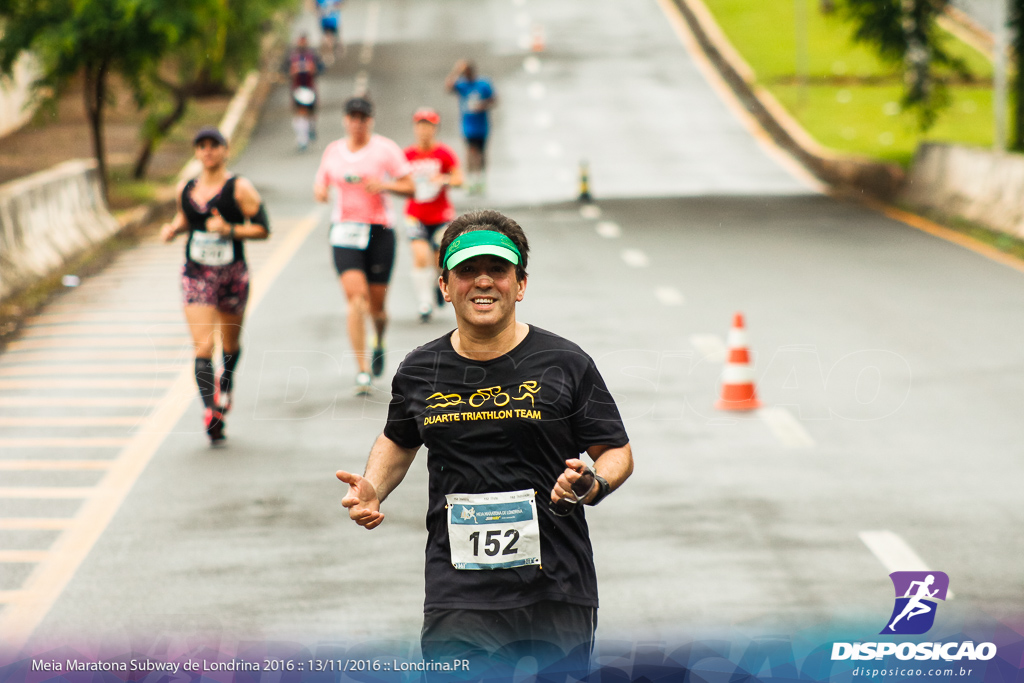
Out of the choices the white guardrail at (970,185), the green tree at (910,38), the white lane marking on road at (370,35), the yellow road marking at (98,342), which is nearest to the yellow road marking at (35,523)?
the yellow road marking at (98,342)

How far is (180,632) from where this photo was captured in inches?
262

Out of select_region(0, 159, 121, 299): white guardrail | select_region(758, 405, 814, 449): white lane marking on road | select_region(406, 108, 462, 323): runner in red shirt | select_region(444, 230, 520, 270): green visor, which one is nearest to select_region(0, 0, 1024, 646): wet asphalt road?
select_region(758, 405, 814, 449): white lane marking on road

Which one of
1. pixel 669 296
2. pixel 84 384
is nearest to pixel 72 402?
pixel 84 384

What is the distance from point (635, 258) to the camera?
770 inches

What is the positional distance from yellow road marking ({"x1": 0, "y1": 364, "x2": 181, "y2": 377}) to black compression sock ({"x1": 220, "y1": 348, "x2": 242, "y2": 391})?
6.94 feet

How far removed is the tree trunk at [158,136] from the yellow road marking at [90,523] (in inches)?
686

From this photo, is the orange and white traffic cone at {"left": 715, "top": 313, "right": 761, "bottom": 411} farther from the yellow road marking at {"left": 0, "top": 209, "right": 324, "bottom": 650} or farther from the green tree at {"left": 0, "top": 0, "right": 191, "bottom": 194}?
the green tree at {"left": 0, "top": 0, "right": 191, "bottom": 194}

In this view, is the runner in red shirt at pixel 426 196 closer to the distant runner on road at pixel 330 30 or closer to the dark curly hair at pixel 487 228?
the dark curly hair at pixel 487 228

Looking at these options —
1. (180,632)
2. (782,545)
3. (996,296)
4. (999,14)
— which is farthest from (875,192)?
(180,632)

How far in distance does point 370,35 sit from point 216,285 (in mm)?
47857

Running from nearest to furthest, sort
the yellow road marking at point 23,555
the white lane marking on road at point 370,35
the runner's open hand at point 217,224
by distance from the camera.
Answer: the yellow road marking at point 23,555, the runner's open hand at point 217,224, the white lane marking on road at point 370,35

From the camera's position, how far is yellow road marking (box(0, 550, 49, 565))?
26.3ft

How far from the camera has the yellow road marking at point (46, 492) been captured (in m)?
9.30

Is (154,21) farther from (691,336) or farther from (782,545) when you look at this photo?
(782,545)
